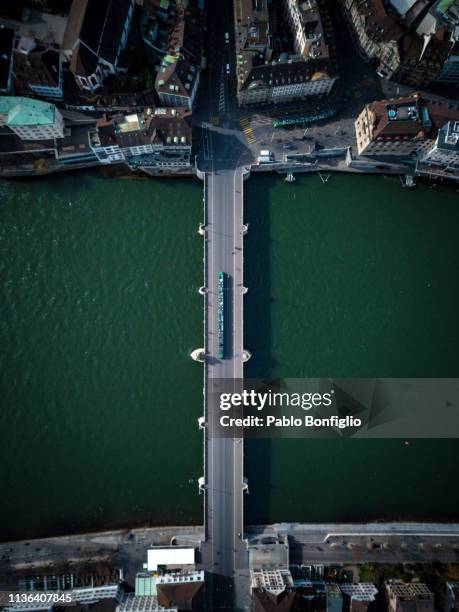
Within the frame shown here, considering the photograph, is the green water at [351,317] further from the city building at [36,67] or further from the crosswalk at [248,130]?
the city building at [36,67]

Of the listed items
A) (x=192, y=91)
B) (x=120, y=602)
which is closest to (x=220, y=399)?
(x=120, y=602)

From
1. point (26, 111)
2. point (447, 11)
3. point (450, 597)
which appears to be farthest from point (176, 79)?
point (450, 597)

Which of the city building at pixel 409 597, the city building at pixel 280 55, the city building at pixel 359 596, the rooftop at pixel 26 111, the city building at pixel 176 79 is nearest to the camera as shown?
the city building at pixel 409 597

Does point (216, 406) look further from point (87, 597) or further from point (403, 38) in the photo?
point (403, 38)

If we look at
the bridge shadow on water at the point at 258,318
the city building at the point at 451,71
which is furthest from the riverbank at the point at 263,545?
the city building at the point at 451,71

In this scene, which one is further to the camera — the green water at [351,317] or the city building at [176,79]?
the city building at [176,79]

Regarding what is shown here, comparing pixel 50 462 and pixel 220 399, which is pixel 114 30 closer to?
pixel 220 399

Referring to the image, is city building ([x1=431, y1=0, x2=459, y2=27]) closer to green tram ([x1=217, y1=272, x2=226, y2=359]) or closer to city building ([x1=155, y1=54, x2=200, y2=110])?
city building ([x1=155, y1=54, x2=200, y2=110])
